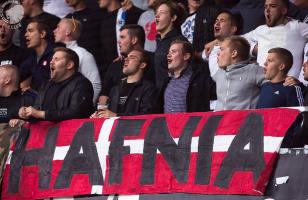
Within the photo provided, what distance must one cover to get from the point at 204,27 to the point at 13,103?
2349mm

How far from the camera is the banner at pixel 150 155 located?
8.52 meters

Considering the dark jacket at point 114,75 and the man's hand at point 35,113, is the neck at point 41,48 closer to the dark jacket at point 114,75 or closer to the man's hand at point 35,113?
the dark jacket at point 114,75

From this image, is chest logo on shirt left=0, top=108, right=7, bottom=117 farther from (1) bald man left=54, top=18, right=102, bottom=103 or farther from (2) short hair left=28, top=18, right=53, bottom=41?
(2) short hair left=28, top=18, right=53, bottom=41

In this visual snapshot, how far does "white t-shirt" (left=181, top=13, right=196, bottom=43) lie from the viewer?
11695 mm

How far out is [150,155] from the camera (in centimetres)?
937

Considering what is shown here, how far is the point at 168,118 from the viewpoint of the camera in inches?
367

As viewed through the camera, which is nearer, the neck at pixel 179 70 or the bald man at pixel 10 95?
the neck at pixel 179 70

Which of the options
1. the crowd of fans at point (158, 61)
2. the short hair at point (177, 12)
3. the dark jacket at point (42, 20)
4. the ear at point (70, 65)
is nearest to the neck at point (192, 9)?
the crowd of fans at point (158, 61)

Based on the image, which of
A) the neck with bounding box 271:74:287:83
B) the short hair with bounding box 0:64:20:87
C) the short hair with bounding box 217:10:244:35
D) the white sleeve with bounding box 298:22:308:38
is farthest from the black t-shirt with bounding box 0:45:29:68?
the neck with bounding box 271:74:287:83

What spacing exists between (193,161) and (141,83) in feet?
5.52

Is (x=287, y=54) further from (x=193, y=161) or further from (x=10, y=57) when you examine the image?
(x=10, y=57)

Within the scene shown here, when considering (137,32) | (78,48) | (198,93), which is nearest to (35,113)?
(198,93)

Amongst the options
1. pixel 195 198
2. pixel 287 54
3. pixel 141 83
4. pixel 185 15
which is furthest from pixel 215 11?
pixel 195 198

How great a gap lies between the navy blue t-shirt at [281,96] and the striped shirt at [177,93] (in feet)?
4.13
